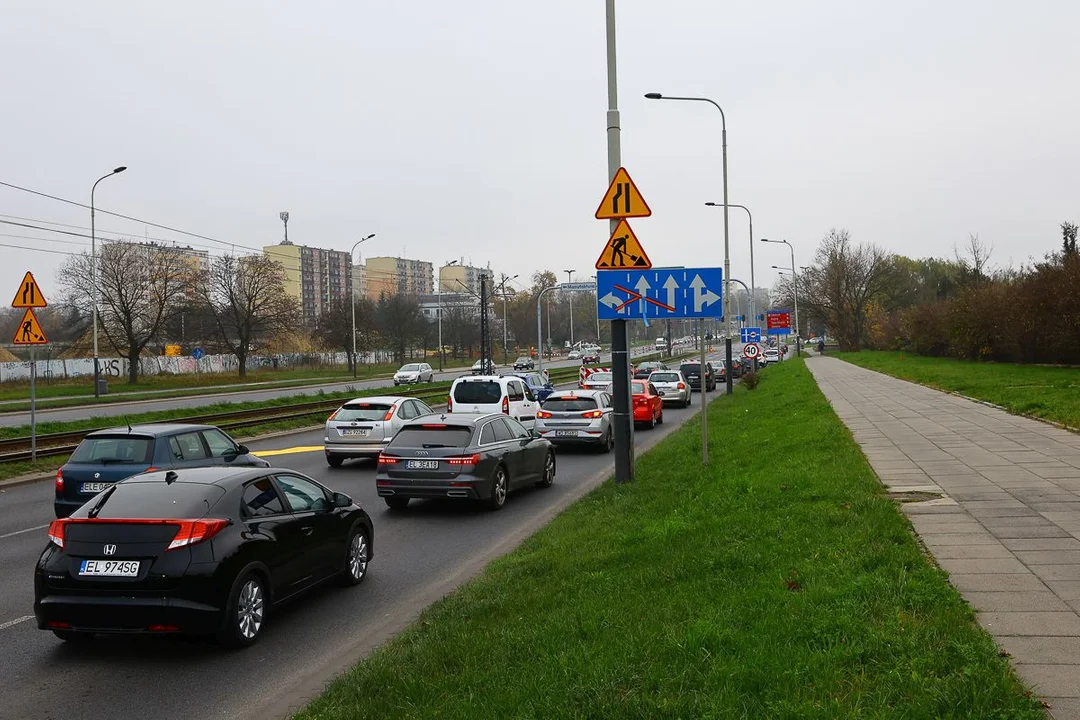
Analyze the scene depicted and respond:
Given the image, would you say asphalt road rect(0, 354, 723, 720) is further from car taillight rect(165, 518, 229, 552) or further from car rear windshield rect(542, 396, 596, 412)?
car rear windshield rect(542, 396, 596, 412)

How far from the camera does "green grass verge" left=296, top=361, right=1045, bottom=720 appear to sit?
173 inches

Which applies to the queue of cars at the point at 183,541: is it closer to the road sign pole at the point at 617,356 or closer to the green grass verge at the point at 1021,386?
the road sign pole at the point at 617,356

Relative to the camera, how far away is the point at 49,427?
1000 inches

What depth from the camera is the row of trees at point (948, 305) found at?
39.5 meters

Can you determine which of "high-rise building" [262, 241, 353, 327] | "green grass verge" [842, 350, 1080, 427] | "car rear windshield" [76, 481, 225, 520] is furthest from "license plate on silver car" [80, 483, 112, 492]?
"high-rise building" [262, 241, 353, 327]

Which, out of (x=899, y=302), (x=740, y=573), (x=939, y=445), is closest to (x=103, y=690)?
(x=740, y=573)

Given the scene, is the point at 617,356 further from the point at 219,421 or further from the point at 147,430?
the point at 219,421

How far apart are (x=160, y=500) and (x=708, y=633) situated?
4184 mm

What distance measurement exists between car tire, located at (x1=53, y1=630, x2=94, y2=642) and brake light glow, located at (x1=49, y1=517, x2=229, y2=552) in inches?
24.5

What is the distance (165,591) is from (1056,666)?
215 inches

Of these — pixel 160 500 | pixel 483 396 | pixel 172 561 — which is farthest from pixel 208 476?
pixel 483 396

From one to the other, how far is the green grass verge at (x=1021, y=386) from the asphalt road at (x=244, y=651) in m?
12.3

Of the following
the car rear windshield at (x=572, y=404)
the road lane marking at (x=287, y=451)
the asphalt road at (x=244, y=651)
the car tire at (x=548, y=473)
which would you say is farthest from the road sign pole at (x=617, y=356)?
the road lane marking at (x=287, y=451)

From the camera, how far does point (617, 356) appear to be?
13.1 m
